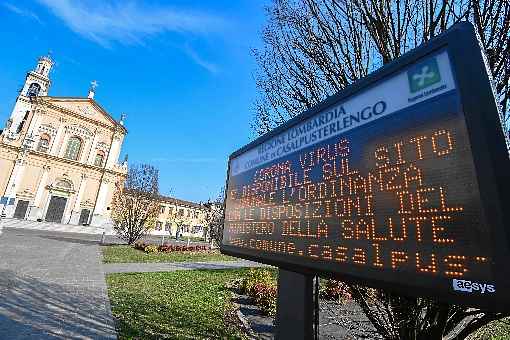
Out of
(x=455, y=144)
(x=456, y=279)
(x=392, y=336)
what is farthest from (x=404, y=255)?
A: (x=392, y=336)

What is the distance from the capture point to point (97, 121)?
45.3 m

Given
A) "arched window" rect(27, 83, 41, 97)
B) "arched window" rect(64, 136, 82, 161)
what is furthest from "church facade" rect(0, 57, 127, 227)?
"arched window" rect(27, 83, 41, 97)

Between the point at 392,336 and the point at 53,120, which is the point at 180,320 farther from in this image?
the point at 53,120

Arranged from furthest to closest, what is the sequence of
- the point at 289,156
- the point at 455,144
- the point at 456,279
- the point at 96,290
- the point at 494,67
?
1. the point at 96,290
2. the point at 494,67
3. the point at 289,156
4. the point at 455,144
5. the point at 456,279

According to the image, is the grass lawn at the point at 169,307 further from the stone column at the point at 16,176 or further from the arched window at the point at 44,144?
the arched window at the point at 44,144

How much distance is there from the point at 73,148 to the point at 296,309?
159 feet

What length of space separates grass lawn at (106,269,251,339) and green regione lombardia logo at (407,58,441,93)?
6020mm

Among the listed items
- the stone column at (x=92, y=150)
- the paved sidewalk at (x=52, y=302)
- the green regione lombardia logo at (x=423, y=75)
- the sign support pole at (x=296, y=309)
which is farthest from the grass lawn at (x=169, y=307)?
the stone column at (x=92, y=150)

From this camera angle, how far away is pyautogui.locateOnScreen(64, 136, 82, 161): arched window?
42.5 metres

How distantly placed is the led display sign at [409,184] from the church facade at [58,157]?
4342 centimetres

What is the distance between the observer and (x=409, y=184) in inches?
76.0

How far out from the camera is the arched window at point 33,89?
44753 mm

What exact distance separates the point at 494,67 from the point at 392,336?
Answer: 3889 millimetres

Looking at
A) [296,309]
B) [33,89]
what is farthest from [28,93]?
[296,309]
